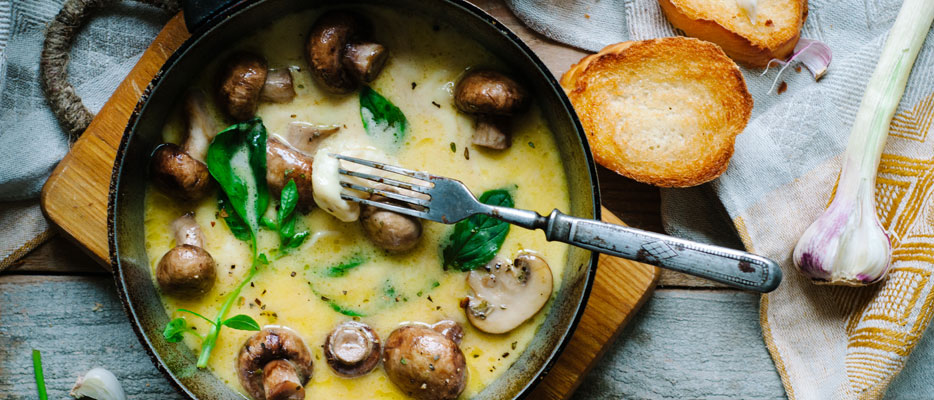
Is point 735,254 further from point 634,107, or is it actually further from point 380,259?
point 380,259

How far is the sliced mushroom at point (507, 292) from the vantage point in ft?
7.74

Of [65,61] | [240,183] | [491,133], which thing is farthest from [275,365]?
[65,61]

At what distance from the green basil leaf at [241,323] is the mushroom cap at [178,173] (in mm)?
422

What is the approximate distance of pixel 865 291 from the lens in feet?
8.37

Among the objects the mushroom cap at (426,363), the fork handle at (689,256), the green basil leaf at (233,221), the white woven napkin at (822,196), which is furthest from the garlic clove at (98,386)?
the white woven napkin at (822,196)

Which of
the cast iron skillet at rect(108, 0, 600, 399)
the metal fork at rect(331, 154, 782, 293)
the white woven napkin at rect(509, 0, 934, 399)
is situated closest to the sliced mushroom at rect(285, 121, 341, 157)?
the cast iron skillet at rect(108, 0, 600, 399)

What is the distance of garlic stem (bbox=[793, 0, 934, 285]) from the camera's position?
2.43 metres

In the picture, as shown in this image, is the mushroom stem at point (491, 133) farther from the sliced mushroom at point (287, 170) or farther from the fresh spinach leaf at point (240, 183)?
the fresh spinach leaf at point (240, 183)

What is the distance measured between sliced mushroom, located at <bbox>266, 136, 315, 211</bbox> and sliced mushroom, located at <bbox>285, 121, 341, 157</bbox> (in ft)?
0.14

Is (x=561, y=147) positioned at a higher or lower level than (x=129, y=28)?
lower

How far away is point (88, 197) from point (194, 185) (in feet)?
1.49

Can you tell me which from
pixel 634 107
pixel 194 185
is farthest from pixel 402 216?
pixel 634 107

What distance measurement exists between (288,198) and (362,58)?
19.7 inches

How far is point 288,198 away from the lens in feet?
7.49
